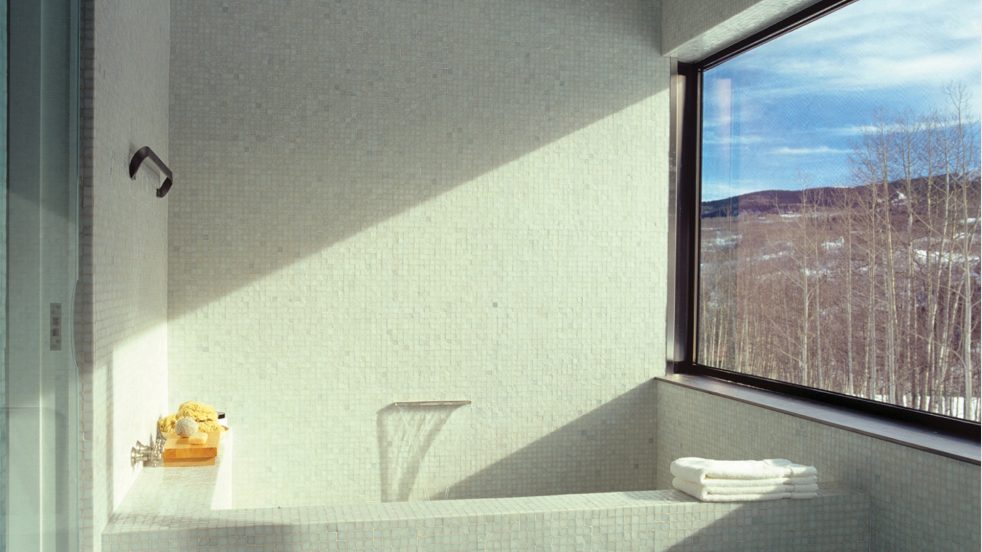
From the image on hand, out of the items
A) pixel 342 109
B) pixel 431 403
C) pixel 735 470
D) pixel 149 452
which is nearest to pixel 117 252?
pixel 149 452

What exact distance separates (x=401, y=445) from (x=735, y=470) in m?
1.65

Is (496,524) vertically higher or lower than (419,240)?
lower

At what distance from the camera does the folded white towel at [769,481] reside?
8.66 ft

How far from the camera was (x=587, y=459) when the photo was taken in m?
4.05

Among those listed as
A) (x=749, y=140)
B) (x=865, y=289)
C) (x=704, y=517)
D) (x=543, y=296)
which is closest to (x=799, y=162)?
(x=749, y=140)

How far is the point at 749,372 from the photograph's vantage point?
3.74 m

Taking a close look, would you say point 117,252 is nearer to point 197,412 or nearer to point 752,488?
point 197,412

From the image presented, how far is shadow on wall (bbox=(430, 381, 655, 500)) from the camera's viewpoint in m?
3.95

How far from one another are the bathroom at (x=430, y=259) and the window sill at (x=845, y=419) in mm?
24

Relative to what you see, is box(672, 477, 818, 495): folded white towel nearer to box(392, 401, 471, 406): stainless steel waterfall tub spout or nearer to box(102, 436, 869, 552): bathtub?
box(102, 436, 869, 552): bathtub

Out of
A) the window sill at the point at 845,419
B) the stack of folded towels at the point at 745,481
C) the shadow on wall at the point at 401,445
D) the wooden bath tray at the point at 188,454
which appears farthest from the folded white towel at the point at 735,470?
the wooden bath tray at the point at 188,454

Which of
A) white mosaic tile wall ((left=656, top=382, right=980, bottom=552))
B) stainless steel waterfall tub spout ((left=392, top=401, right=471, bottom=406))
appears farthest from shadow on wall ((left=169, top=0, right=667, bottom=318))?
white mosaic tile wall ((left=656, top=382, right=980, bottom=552))

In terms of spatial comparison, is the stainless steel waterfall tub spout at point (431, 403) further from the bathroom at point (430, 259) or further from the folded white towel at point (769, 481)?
the folded white towel at point (769, 481)

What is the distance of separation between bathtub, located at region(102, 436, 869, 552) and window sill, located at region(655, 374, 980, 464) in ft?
0.78
